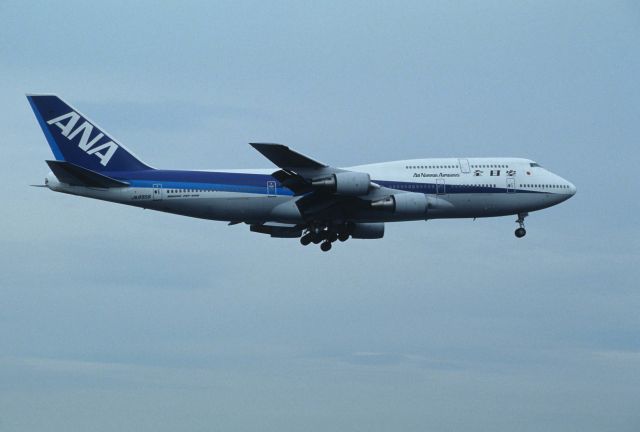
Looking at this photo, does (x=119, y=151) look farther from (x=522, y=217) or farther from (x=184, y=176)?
(x=522, y=217)

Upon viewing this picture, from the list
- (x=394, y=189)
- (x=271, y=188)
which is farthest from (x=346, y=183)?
(x=271, y=188)

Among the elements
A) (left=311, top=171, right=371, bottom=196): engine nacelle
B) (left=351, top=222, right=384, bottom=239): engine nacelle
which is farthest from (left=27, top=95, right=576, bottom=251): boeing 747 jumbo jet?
(left=351, top=222, right=384, bottom=239): engine nacelle

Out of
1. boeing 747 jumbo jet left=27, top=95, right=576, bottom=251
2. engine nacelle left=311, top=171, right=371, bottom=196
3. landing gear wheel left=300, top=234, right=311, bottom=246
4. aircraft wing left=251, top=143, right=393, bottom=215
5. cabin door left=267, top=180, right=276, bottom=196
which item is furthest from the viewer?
landing gear wheel left=300, top=234, right=311, bottom=246

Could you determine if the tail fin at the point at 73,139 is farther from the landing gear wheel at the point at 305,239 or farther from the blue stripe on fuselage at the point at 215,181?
the landing gear wheel at the point at 305,239

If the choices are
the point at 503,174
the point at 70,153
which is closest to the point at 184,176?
the point at 70,153

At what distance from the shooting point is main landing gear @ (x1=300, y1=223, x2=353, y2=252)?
220ft

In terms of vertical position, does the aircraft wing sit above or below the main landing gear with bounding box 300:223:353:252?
above

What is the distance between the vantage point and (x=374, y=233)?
7112 centimetres

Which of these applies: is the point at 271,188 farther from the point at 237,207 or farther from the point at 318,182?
the point at 318,182

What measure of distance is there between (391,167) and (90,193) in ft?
62.9

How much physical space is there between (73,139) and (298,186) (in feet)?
49.9

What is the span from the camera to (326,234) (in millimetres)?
67188

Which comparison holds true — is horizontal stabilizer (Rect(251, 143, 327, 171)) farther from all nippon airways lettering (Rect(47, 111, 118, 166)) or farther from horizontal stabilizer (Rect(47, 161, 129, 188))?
all nippon airways lettering (Rect(47, 111, 118, 166))

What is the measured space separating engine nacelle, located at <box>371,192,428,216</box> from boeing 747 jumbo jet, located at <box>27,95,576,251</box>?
0.06 meters
